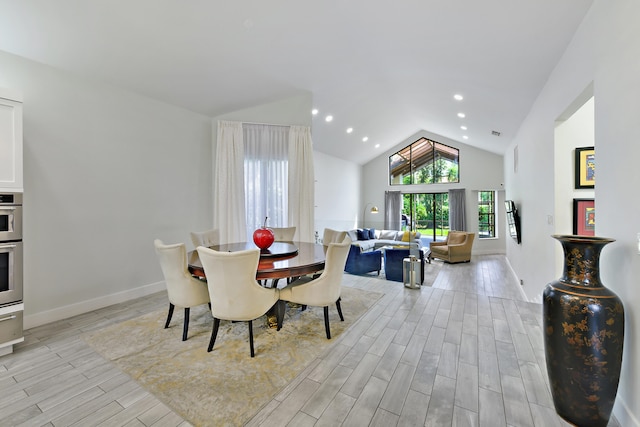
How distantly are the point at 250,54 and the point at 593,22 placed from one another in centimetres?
303

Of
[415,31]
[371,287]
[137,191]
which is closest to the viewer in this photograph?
[415,31]

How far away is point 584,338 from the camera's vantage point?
4.74 ft

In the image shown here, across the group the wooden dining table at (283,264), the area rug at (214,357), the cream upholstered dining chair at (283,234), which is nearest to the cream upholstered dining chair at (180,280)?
the wooden dining table at (283,264)

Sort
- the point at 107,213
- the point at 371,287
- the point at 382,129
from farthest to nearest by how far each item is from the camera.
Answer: the point at 382,129 < the point at 371,287 < the point at 107,213

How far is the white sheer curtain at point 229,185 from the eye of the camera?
4316 millimetres

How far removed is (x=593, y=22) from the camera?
189cm

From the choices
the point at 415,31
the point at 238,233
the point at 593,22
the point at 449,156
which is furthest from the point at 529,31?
the point at 449,156

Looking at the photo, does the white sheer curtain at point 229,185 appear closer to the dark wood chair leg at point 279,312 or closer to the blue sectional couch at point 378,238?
the dark wood chair leg at point 279,312

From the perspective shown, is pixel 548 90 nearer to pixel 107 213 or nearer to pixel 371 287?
pixel 371 287

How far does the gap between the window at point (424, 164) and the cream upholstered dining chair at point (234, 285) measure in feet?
29.1

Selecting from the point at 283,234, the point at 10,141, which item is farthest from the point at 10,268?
the point at 283,234

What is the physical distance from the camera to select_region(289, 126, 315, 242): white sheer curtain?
447 cm

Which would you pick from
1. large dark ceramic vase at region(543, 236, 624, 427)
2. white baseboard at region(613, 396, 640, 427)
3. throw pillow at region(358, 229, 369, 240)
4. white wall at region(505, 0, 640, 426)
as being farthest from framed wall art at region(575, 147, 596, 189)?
throw pillow at region(358, 229, 369, 240)

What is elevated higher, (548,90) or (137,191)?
(548,90)
